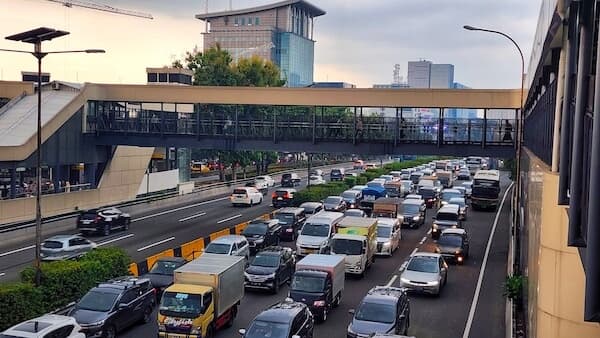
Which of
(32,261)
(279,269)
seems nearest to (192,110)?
(32,261)

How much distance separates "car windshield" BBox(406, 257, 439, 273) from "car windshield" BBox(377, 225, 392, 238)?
7738 mm

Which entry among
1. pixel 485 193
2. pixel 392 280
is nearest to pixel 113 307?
pixel 392 280

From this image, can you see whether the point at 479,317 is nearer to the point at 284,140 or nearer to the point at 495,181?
the point at 284,140

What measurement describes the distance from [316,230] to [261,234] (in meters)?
2.90

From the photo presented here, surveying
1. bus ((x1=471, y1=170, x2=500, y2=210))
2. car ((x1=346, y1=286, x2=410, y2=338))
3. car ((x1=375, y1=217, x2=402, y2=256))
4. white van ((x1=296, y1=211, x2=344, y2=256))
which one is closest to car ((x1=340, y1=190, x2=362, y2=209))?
bus ((x1=471, y1=170, x2=500, y2=210))

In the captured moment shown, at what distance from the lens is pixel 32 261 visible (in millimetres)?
30031

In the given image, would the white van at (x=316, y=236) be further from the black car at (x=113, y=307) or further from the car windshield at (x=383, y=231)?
the black car at (x=113, y=307)

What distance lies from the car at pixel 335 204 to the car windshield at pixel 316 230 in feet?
41.8

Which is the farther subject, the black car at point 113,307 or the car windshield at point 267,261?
the car windshield at point 267,261

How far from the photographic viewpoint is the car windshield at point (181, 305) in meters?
18.0

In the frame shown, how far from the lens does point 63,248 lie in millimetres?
28125

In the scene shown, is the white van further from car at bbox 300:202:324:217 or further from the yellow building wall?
the yellow building wall

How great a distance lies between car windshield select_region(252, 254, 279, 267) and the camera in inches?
984

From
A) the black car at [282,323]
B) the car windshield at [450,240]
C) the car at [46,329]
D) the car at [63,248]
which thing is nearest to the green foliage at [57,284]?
the car at [46,329]
